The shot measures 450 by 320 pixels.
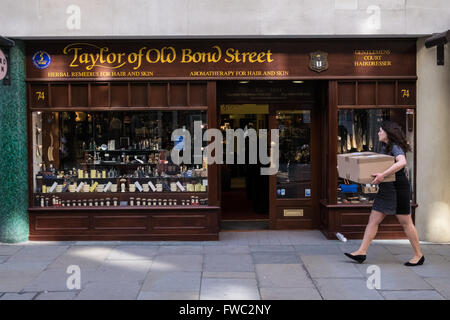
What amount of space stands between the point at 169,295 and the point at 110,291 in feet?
2.51

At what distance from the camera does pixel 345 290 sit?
618 centimetres

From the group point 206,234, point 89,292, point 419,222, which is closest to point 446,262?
point 419,222

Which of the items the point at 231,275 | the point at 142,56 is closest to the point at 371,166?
the point at 231,275

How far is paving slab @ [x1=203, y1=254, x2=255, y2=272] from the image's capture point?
715 centimetres

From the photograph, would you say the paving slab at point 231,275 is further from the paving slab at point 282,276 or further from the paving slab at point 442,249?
the paving slab at point 442,249

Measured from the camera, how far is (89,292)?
19.9ft

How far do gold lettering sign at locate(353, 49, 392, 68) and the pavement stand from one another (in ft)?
10.3

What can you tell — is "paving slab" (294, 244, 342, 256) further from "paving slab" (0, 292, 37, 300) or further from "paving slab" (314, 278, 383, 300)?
"paving slab" (0, 292, 37, 300)

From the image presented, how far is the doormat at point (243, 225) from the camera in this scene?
9820 mm

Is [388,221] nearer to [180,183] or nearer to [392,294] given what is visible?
[392,294]

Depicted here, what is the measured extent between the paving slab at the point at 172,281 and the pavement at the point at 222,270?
0.5 inches

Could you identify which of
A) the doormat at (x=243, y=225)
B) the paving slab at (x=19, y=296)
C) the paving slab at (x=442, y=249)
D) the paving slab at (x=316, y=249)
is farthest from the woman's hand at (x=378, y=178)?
the paving slab at (x=19, y=296)

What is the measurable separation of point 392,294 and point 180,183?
4.32 m

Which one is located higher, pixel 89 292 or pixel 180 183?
pixel 180 183
